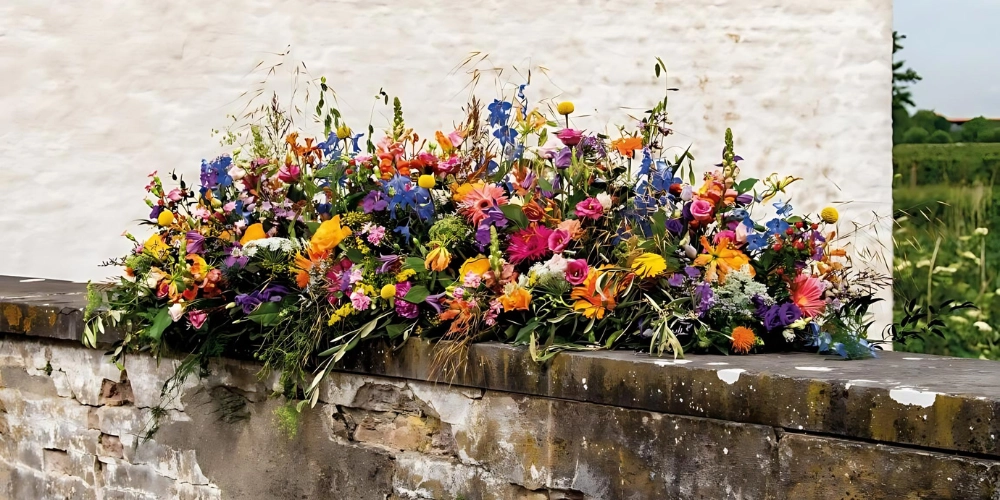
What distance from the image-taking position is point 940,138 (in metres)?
7.95

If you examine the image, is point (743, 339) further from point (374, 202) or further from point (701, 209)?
point (374, 202)

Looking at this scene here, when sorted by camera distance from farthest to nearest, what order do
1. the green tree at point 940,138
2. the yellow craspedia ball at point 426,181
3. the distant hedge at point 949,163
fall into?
the green tree at point 940,138 < the distant hedge at point 949,163 < the yellow craspedia ball at point 426,181

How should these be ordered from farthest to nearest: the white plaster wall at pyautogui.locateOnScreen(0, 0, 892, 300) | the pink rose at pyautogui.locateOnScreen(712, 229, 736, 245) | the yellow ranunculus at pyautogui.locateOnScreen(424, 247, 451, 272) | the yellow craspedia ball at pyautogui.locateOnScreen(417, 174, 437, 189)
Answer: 1. the white plaster wall at pyautogui.locateOnScreen(0, 0, 892, 300)
2. the yellow craspedia ball at pyautogui.locateOnScreen(417, 174, 437, 189)
3. the yellow ranunculus at pyautogui.locateOnScreen(424, 247, 451, 272)
4. the pink rose at pyautogui.locateOnScreen(712, 229, 736, 245)

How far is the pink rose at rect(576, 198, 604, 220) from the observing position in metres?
2.70

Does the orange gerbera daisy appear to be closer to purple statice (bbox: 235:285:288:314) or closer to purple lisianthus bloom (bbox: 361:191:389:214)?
purple lisianthus bloom (bbox: 361:191:389:214)

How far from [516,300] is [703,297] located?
43cm

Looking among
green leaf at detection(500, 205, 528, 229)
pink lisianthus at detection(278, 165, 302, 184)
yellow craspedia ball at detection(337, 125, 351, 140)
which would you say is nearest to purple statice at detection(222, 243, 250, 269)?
pink lisianthus at detection(278, 165, 302, 184)

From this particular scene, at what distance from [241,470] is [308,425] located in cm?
33

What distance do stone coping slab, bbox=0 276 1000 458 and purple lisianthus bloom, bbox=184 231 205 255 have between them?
652 mm

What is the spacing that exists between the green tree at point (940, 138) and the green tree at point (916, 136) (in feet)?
0.33

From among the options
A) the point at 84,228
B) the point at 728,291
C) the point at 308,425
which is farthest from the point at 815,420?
the point at 84,228

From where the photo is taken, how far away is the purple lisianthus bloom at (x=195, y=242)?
3231mm

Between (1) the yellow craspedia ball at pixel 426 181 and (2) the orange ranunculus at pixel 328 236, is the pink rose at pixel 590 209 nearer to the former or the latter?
(1) the yellow craspedia ball at pixel 426 181

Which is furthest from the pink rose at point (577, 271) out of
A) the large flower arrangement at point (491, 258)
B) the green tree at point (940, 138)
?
the green tree at point (940, 138)
